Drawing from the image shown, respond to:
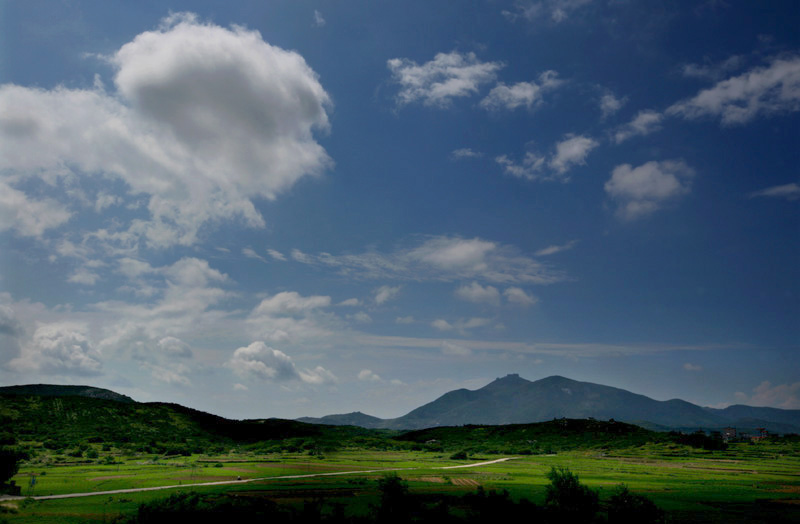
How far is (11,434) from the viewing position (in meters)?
185

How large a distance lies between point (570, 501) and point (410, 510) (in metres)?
27.8

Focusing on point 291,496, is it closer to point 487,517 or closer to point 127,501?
point 127,501

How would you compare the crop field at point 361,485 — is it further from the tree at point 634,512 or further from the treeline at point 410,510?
the treeline at point 410,510

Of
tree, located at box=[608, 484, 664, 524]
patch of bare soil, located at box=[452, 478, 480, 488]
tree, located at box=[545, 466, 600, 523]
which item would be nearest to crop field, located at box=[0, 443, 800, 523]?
patch of bare soil, located at box=[452, 478, 480, 488]

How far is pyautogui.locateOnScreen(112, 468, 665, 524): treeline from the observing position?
222 feet

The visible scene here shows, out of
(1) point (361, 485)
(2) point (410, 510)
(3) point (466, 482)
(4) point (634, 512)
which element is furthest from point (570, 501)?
(1) point (361, 485)

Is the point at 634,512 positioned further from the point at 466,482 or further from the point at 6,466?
the point at 6,466

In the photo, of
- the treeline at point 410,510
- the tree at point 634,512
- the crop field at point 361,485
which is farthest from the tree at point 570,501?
the crop field at point 361,485

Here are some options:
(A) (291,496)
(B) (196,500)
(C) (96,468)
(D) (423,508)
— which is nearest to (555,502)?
(D) (423,508)

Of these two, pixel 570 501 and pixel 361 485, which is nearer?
pixel 570 501

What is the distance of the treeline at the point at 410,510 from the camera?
67562 millimetres

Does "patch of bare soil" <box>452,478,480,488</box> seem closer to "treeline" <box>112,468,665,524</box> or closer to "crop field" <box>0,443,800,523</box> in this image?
"crop field" <box>0,443,800,523</box>

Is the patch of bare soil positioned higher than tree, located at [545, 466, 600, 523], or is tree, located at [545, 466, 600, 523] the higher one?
tree, located at [545, 466, 600, 523]

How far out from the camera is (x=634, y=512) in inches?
2940
